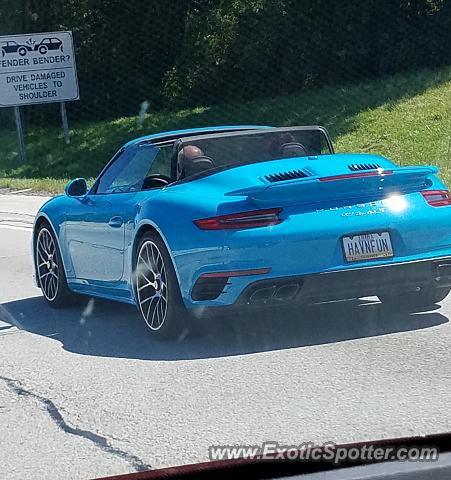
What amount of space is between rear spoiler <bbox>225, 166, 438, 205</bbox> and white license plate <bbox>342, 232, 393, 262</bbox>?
27cm

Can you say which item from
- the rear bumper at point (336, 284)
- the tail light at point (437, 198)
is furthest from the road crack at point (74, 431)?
the tail light at point (437, 198)

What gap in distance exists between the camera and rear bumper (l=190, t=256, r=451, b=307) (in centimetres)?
718

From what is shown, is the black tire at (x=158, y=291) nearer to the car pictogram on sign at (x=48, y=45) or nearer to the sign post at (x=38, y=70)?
the sign post at (x=38, y=70)

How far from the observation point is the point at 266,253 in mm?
7109

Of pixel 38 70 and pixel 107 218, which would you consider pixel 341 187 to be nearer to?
pixel 107 218

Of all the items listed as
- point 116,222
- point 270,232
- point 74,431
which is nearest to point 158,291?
point 116,222

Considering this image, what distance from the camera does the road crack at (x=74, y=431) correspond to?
513 cm

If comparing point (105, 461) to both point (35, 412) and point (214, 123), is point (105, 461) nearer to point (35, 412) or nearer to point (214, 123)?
point (35, 412)

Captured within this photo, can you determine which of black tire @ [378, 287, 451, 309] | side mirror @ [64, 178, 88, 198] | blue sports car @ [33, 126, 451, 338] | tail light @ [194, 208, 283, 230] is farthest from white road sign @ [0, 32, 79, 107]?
tail light @ [194, 208, 283, 230]

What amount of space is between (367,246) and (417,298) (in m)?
1.24

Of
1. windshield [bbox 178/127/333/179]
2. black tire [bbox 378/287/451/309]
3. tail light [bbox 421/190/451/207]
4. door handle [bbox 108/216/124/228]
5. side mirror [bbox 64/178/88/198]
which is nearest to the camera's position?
tail light [bbox 421/190/451/207]

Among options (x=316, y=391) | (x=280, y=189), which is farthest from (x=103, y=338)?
(x=316, y=391)

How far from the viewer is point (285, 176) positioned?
7477mm

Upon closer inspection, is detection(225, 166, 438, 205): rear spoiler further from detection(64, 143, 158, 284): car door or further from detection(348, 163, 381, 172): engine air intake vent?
detection(64, 143, 158, 284): car door
